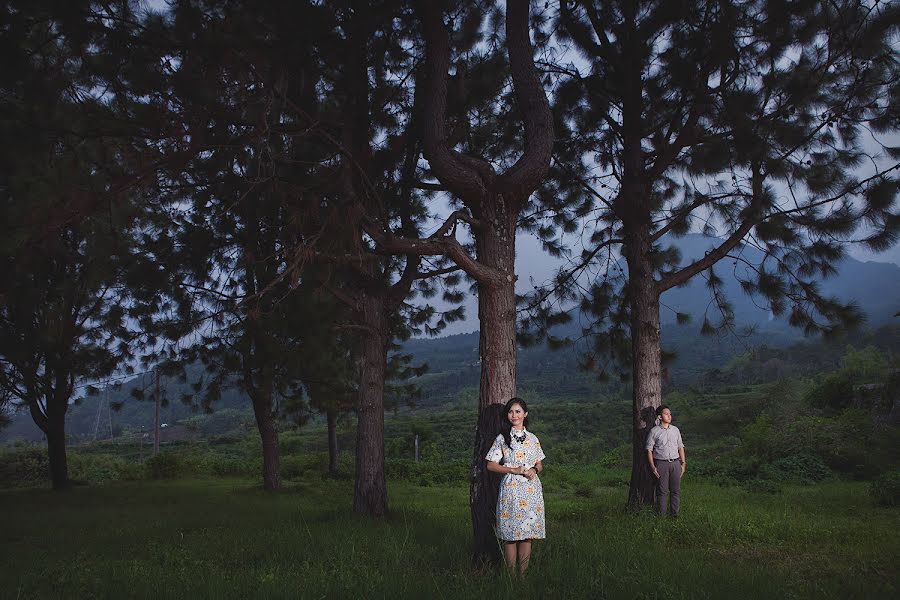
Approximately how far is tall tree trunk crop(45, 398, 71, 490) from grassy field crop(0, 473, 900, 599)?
4.20 meters

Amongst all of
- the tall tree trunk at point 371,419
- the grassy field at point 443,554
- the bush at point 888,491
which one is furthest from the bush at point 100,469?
the bush at point 888,491

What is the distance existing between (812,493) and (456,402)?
53975 millimetres

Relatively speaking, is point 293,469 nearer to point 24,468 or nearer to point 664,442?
point 24,468

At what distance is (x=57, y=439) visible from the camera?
13.9m

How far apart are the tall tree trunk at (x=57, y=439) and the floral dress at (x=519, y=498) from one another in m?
13.2

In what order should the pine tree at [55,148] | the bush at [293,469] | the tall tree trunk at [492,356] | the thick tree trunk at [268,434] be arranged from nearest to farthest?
the pine tree at [55,148] < the tall tree trunk at [492,356] < the thick tree trunk at [268,434] < the bush at [293,469]

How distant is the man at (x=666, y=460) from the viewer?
716 cm

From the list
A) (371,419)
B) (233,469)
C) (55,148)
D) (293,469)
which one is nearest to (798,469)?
(371,419)

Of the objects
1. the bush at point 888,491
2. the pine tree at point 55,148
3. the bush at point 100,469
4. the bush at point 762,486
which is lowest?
the bush at point 100,469

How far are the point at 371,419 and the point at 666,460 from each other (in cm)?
406

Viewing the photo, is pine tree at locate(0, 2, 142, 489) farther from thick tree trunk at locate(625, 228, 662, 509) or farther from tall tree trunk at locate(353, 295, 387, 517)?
thick tree trunk at locate(625, 228, 662, 509)

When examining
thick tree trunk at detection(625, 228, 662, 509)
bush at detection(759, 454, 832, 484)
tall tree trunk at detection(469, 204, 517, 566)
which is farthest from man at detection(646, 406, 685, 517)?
bush at detection(759, 454, 832, 484)

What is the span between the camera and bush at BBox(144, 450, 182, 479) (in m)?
19.0

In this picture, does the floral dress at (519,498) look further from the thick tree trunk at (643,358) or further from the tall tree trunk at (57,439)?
the tall tree trunk at (57,439)
